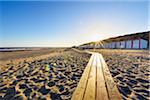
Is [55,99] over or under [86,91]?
under

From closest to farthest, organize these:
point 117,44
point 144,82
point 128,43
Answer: point 144,82
point 128,43
point 117,44

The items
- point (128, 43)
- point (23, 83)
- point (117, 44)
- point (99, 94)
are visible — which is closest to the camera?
point (99, 94)

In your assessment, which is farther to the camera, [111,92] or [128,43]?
[128,43]

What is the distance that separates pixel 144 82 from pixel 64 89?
9.50 ft

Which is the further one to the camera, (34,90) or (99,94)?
(34,90)

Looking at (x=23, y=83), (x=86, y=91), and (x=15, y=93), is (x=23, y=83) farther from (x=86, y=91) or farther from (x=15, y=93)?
(x=86, y=91)

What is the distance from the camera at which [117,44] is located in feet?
151

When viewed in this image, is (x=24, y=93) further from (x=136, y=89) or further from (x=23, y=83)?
(x=136, y=89)

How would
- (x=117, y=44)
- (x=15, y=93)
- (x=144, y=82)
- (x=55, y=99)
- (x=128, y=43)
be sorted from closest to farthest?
(x=55, y=99) < (x=15, y=93) < (x=144, y=82) < (x=128, y=43) < (x=117, y=44)

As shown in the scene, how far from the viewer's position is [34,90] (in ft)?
15.5

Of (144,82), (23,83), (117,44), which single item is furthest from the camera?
(117,44)

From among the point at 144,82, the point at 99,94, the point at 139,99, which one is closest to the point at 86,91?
the point at 99,94

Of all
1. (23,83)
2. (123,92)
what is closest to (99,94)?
(123,92)

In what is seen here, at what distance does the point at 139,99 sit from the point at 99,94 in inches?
42.4
